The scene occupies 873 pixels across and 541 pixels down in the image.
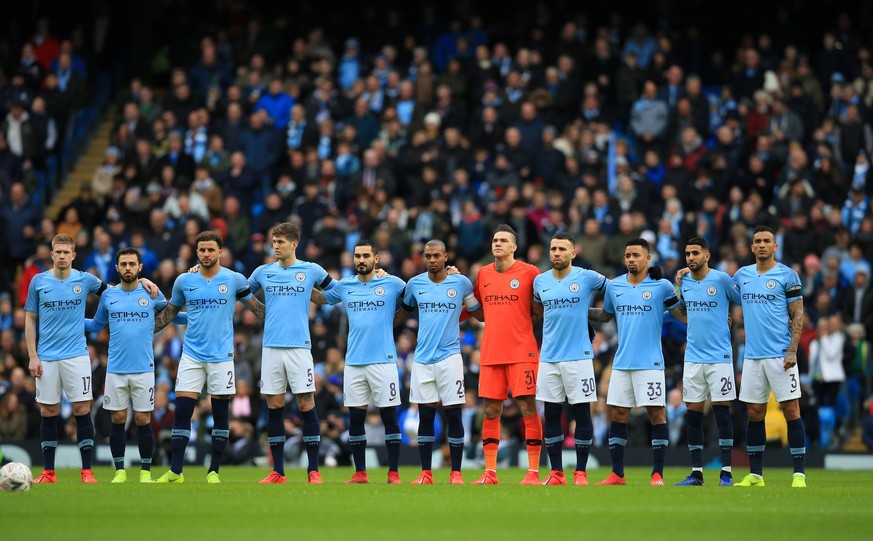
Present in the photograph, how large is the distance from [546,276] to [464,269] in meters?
9.80

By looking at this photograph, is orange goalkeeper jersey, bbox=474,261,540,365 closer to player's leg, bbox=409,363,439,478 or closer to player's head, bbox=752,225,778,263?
player's leg, bbox=409,363,439,478

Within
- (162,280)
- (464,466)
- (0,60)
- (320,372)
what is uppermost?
(0,60)

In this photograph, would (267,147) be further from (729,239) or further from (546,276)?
(546,276)

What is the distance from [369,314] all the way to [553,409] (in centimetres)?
262

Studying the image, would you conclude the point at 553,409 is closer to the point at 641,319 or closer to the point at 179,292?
the point at 641,319

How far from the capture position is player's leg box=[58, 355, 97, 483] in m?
18.3

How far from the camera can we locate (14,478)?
52.1 feet

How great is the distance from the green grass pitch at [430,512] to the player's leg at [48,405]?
843 mm

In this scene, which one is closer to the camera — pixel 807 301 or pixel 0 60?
pixel 807 301

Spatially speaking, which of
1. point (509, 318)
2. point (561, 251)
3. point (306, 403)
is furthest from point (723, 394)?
point (306, 403)

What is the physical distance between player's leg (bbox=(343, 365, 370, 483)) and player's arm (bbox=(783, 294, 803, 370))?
5.19 m

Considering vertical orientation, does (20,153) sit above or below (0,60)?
below

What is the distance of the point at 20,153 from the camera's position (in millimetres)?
31672

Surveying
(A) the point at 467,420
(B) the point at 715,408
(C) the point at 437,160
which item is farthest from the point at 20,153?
(B) the point at 715,408
